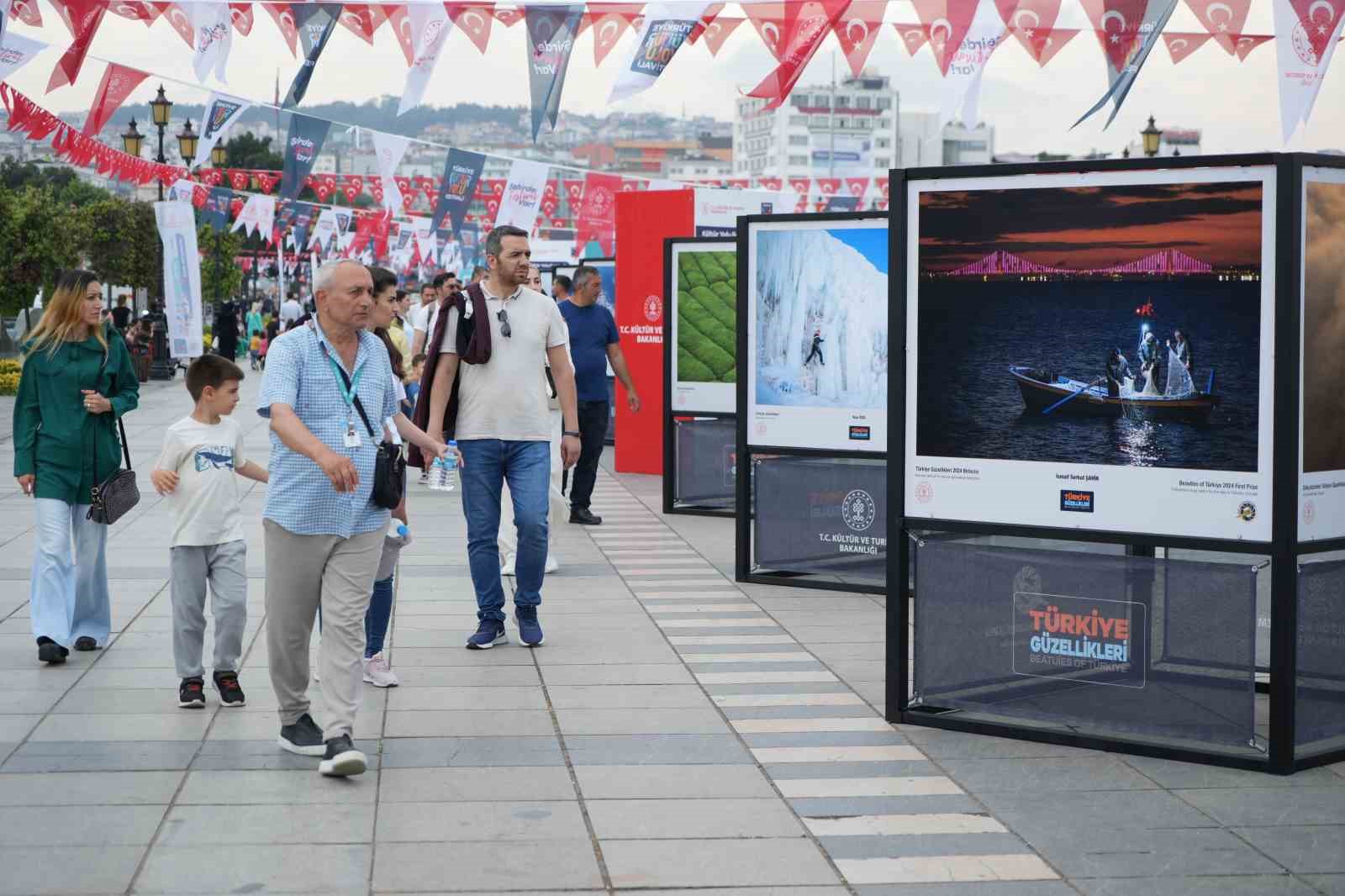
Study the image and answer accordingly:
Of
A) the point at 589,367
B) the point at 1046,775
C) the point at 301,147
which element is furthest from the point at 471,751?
the point at 301,147

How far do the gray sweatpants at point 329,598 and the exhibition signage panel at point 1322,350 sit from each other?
3.22 metres

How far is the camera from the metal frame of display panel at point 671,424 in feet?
47.9

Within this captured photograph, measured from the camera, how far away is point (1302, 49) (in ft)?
39.5

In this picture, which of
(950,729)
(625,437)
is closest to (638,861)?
(950,729)

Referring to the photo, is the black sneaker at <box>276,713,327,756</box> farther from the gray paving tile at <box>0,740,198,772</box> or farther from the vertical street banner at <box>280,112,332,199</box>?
the vertical street banner at <box>280,112,332,199</box>

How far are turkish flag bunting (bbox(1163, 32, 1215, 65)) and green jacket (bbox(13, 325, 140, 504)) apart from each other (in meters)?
10.2

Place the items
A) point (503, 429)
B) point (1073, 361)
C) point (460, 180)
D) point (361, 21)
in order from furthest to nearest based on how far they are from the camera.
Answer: point (460, 180)
point (361, 21)
point (503, 429)
point (1073, 361)

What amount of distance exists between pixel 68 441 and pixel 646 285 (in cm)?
1076

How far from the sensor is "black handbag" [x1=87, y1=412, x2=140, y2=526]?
7.82 metres


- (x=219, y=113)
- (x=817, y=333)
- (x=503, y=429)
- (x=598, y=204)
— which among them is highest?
(x=598, y=204)

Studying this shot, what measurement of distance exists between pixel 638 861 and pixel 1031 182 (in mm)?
2877

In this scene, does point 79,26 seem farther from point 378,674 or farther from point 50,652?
point 378,674

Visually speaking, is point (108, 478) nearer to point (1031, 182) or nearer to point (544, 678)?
point (544, 678)

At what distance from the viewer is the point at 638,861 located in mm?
4918
